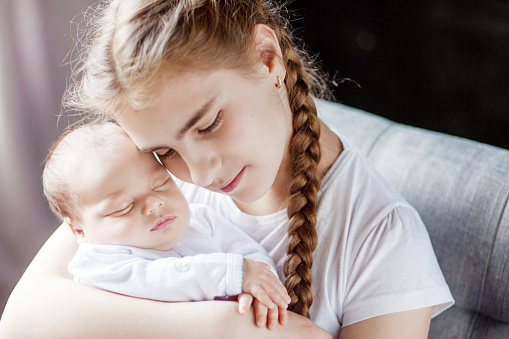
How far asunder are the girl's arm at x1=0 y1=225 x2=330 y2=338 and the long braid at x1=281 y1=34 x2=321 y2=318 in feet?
0.27

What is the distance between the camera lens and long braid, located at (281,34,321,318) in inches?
41.9

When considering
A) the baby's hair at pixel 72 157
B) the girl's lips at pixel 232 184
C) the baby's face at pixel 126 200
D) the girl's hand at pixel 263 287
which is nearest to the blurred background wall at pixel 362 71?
the baby's hair at pixel 72 157

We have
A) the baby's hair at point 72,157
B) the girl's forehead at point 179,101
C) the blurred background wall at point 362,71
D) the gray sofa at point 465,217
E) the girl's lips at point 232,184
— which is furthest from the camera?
the blurred background wall at point 362,71

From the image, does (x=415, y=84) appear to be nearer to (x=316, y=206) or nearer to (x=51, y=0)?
(x=316, y=206)

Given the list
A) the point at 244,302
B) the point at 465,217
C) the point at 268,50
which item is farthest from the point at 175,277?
the point at 465,217

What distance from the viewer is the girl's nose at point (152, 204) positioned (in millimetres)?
1100

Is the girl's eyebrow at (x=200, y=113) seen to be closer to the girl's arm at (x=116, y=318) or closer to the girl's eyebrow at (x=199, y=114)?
the girl's eyebrow at (x=199, y=114)

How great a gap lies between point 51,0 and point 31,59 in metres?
0.25

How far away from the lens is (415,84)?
79.3 inches

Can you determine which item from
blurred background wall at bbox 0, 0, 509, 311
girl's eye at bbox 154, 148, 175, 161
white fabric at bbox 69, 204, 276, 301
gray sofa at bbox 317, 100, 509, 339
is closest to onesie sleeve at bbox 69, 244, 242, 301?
white fabric at bbox 69, 204, 276, 301

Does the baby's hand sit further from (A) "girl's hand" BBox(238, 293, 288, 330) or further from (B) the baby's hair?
(B) the baby's hair

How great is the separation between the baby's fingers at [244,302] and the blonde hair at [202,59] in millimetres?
→ 125

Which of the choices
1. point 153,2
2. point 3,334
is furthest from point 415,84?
point 3,334

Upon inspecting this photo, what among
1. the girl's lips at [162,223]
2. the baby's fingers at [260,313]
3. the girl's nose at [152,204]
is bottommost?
the baby's fingers at [260,313]
